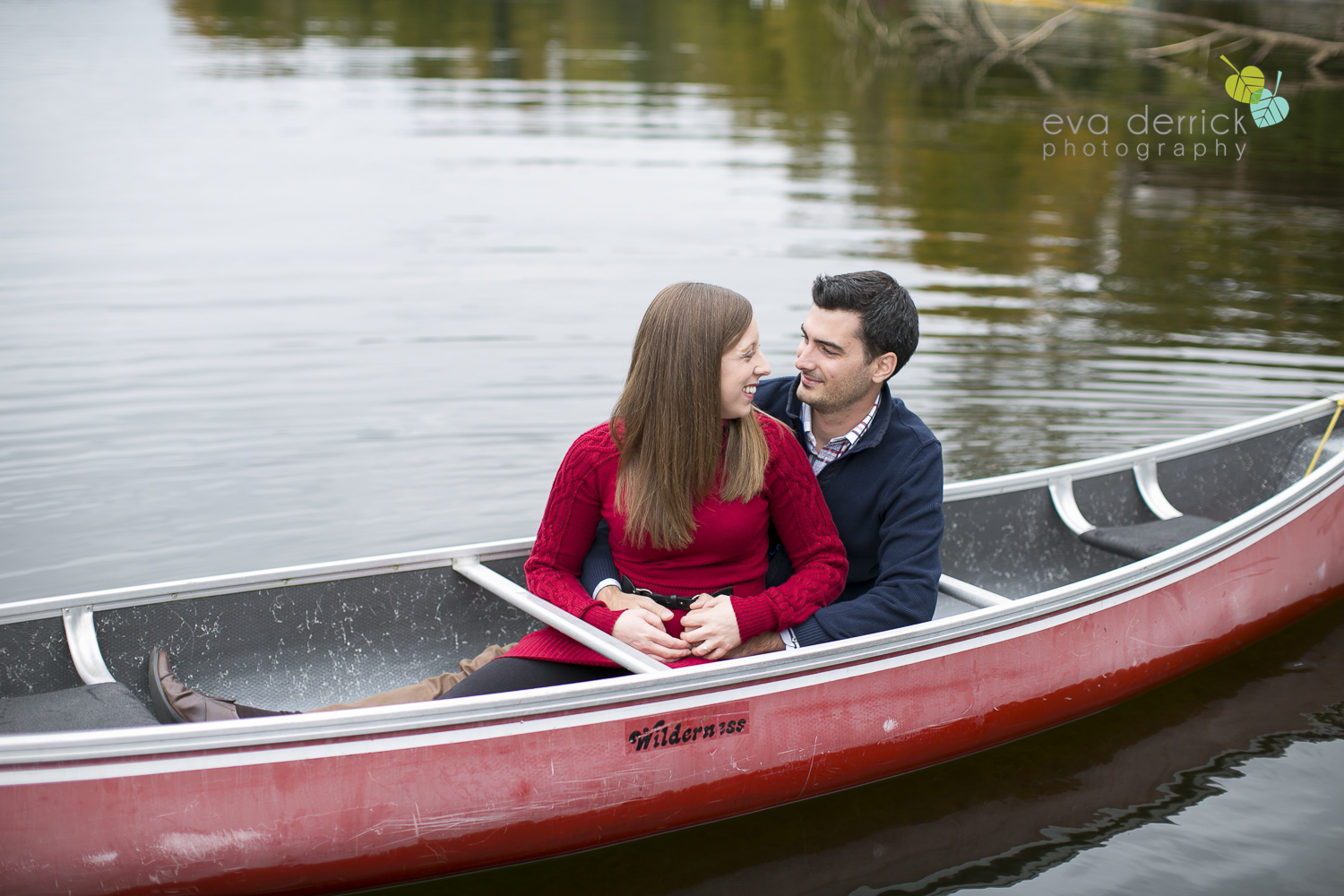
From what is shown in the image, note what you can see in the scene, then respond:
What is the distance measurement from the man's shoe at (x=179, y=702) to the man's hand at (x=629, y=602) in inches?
45.2

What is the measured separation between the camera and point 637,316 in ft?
31.9

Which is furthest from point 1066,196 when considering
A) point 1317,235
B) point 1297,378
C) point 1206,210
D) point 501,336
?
point 501,336

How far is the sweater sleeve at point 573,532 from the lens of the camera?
3.48 metres

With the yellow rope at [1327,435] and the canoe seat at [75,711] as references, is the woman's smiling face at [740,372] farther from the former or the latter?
the yellow rope at [1327,435]

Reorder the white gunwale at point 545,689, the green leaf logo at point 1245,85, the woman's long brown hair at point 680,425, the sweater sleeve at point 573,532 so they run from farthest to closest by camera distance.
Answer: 1. the green leaf logo at point 1245,85
2. the sweater sleeve at point 573,532
3. the woman's long brown hair at point 680,425
4. the white gunwale at point 545,689

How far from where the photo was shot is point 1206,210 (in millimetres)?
14531

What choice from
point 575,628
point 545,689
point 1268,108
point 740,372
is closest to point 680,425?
point 740,372

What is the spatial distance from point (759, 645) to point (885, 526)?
1.78 feet

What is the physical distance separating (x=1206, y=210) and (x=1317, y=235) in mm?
1587

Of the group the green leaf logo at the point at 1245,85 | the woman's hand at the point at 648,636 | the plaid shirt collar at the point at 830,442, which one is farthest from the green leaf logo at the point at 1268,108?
the woman's hand at the point at 648,636

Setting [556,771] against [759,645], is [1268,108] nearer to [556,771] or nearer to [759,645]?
[759,645]

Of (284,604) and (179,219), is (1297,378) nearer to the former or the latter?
(284,604)

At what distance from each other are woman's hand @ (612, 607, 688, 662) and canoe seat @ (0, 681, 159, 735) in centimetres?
133

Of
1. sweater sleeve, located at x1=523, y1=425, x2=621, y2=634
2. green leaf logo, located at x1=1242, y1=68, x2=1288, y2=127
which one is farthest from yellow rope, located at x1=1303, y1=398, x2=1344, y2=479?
green leaf logo, located at x1=1242, y1=68, x2=1288, y2=127
